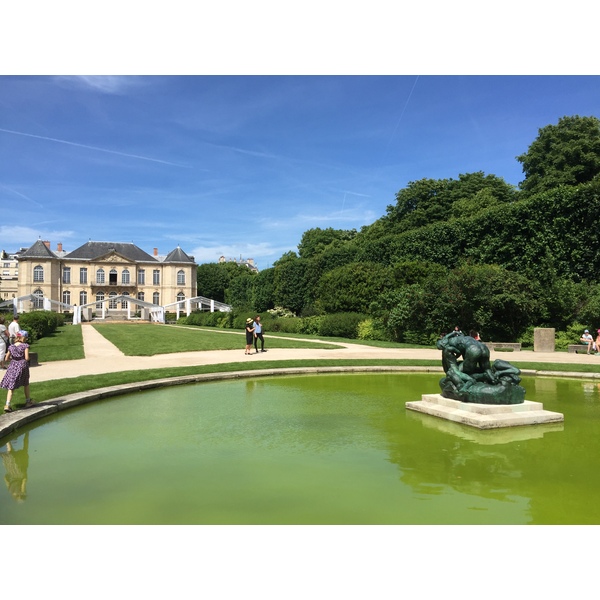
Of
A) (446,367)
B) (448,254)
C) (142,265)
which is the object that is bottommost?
(446,367)

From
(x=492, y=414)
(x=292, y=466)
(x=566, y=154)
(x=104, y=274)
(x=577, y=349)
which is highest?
(x=566, y=154)

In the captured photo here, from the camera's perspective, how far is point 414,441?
640 cm

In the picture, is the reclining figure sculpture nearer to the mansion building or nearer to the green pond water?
the green pond water

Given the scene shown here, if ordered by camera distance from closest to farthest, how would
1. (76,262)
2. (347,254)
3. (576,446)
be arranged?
1. (576,446)
2. (347,254)
3. (76,262)

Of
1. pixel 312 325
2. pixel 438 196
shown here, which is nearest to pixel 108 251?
pixel 438 196

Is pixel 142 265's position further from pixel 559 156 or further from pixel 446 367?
pixel 446 367

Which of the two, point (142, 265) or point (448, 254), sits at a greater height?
point (142, 265)

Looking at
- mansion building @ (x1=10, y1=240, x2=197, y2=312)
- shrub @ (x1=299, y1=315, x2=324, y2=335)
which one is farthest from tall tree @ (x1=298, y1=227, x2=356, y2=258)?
shrub @ (x1=299, y1=315, x2=324, y2=335)

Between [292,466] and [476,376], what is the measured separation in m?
3.96

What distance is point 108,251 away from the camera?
7338 cm

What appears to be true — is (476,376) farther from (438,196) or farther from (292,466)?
(438,196)

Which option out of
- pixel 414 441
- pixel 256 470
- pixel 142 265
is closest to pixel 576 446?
pixel 414 441

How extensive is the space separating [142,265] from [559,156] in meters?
59.0

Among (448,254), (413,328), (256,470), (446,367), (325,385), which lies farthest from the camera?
(448,254)
